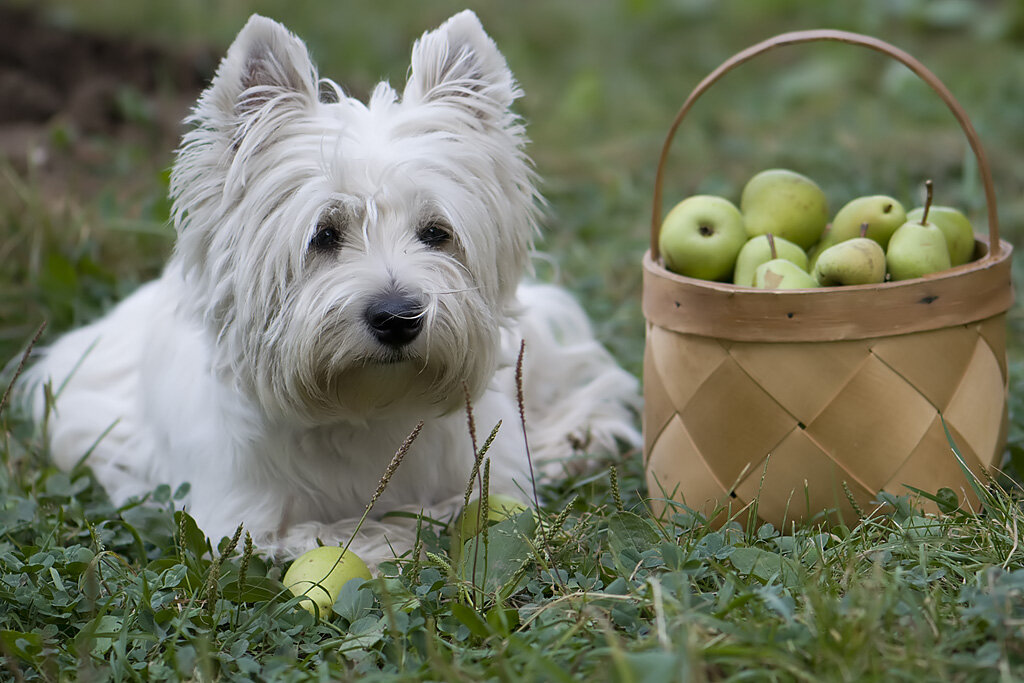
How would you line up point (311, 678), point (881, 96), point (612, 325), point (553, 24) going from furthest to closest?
point (553, 24) < point (881, 96) < point (612, 325) < point (311, 678)

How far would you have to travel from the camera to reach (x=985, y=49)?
7965mm

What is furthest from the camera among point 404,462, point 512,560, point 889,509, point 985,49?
point 985,49

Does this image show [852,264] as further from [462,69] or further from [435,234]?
[462,69]

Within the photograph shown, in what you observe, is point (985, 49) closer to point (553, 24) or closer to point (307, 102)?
point (553, 24)

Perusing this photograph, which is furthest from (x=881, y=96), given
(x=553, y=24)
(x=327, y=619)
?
(x=327, y=619)

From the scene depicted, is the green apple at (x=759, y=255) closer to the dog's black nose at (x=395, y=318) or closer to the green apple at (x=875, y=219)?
the green apple at (x=875, y=219)

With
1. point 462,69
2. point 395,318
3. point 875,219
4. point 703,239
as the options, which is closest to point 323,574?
point 395,318

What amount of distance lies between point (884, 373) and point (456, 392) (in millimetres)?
951

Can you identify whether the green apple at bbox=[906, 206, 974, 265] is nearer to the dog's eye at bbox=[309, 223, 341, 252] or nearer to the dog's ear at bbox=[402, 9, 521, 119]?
the dog's ear at bbox=[402, 9, 521, 119]

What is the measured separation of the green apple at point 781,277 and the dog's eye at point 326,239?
37.5 inches

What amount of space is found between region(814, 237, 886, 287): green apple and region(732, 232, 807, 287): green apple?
0.47ft

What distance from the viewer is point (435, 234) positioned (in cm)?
243

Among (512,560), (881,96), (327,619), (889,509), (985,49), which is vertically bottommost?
(327,619)

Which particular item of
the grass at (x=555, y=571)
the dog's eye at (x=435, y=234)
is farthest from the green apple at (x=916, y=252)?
the dog's eye at (x=435, y=234)
